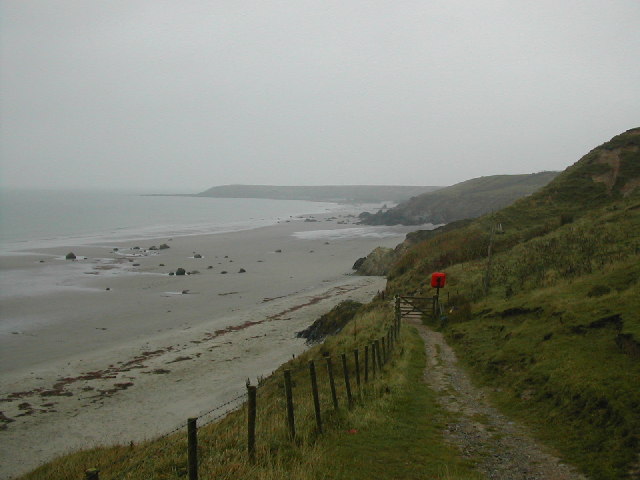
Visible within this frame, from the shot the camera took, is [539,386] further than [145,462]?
Yes

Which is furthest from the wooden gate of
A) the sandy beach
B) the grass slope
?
the grass slope

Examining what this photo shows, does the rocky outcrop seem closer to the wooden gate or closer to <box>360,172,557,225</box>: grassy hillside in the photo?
the wooden gate

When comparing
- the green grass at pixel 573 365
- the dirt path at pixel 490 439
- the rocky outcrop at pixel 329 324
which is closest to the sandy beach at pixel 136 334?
the rocky outcrop at pixel 329 324

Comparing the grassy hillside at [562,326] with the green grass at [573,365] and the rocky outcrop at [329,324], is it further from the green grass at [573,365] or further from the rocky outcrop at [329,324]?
the rocky outcrop at [329,324]

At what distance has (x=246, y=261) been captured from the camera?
6944 cm

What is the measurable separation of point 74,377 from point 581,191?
47498 mm

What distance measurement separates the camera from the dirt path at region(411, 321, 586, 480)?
8266mm

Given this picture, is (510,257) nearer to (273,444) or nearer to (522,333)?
(522,333)


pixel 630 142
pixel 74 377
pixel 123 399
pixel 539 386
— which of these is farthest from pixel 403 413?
pixel 630 142

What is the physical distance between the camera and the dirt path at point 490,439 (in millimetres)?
8266

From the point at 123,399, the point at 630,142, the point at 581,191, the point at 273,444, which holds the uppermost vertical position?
the point at 630,142

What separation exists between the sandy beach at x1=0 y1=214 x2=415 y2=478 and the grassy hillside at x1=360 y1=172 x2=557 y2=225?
74.7 meters

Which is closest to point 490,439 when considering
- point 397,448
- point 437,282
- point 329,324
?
point 397,448

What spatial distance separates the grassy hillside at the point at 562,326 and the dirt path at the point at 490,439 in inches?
17.0
